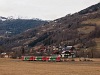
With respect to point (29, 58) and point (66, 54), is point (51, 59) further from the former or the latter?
point (66, 54)

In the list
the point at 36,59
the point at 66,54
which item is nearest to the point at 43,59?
the point at 36,59

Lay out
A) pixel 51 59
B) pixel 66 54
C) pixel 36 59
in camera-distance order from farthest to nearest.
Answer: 1. pixel 66 54
2. pixel 36 59
3. pixel 51 59

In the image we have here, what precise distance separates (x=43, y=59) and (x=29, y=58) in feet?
28.0

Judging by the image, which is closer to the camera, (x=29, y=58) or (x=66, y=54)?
(x=29, y=58)

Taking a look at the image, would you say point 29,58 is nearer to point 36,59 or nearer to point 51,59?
point 36,59

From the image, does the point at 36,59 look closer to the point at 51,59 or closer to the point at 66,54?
the point at 51,59

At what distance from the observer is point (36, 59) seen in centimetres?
14138

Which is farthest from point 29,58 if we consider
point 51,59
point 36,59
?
point 51,59

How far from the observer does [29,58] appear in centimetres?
14288

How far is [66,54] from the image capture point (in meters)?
188

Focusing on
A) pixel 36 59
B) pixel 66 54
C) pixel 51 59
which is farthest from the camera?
pixel 66 54

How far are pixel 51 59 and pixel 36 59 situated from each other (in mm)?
11856

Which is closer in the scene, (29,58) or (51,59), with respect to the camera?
(51,59)

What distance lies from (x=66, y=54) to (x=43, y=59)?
52.6 meters
